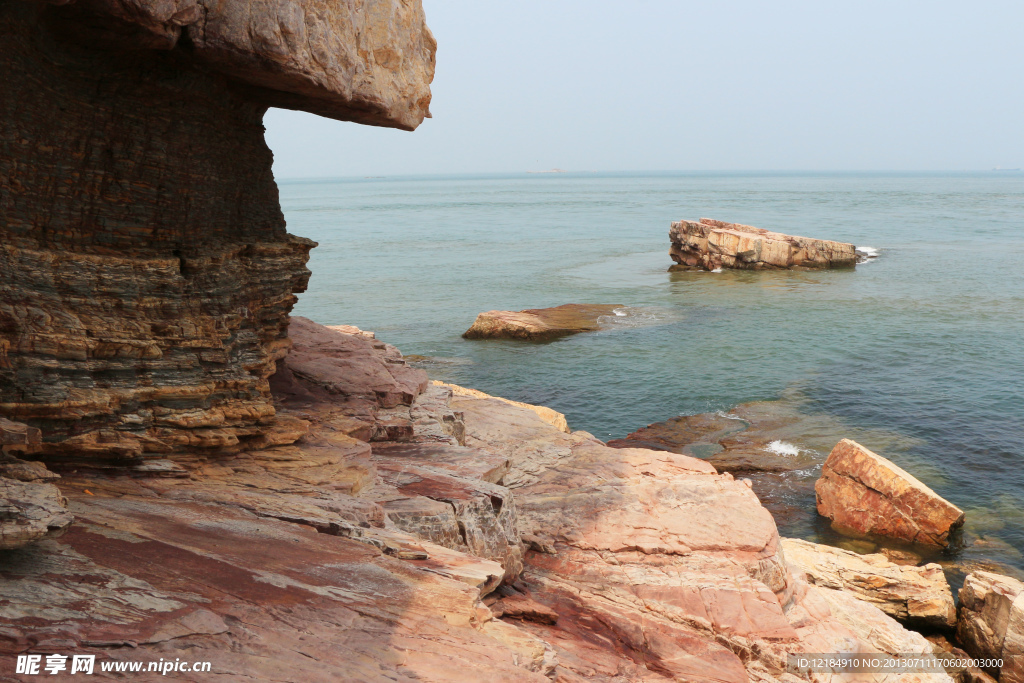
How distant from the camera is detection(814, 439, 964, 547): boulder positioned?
19.8 m

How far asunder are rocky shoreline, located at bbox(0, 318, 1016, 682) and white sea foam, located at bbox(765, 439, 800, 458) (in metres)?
7.39

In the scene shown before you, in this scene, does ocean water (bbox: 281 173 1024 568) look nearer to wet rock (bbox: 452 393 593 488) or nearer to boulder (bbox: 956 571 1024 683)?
boulder (bbox: 956 571 1024 683)

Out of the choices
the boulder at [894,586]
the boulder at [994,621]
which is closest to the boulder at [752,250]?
the boulder at [894,586]

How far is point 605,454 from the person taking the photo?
53.6 feet

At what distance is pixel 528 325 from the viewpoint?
4184 centimetres

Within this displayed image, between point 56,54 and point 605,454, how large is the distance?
12128mm

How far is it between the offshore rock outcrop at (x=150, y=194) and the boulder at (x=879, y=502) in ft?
53.9

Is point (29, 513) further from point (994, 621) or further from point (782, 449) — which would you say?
point (782, 449)

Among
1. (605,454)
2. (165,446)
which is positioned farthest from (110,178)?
(605,454)

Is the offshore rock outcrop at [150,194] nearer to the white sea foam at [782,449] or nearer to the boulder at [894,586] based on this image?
the boulder at [894,586]

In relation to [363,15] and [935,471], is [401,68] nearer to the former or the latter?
[363,15]

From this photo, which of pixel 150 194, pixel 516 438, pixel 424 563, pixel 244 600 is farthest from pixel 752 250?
pixel 244 600

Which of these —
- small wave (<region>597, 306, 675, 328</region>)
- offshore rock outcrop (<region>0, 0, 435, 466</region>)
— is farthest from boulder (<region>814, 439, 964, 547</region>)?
small wave (<region>597, 306, 675, 328</region>)

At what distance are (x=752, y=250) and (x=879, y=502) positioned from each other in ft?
147
